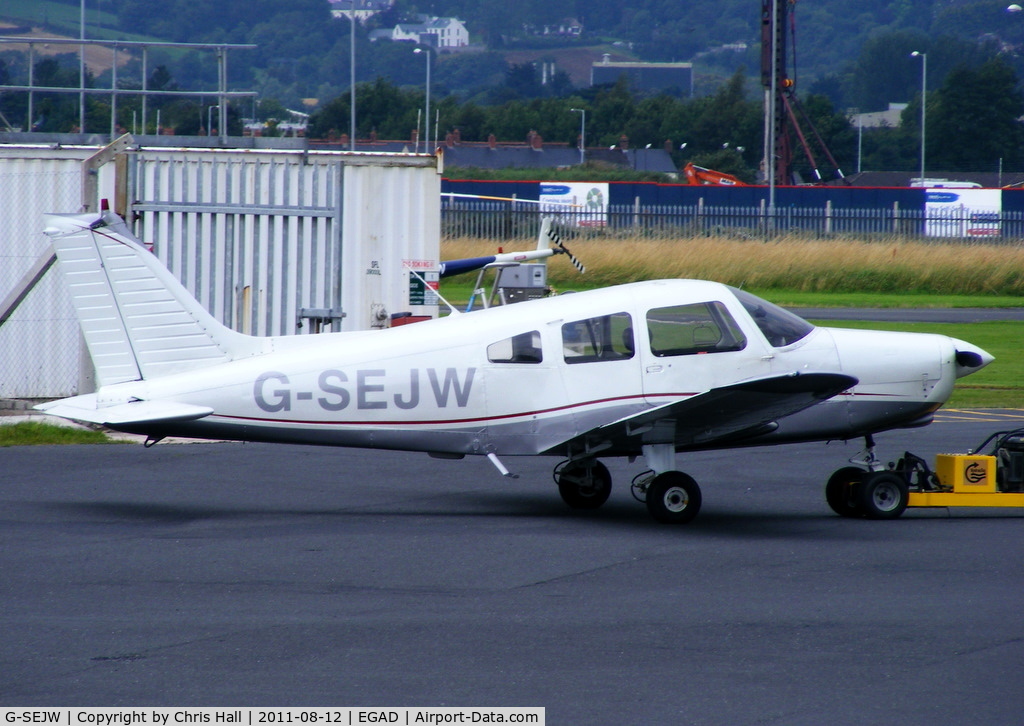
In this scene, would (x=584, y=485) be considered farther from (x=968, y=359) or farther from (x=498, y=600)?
(x=968, y=359)

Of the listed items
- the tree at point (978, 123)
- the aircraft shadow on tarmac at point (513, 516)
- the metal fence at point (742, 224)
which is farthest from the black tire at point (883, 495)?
the tree at point (978, 123)

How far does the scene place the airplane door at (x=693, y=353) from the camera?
1038 cm

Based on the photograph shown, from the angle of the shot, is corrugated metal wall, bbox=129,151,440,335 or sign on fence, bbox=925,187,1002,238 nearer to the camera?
corrugated metal wall, bbox=129,151,440,335

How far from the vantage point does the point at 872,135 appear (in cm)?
12156

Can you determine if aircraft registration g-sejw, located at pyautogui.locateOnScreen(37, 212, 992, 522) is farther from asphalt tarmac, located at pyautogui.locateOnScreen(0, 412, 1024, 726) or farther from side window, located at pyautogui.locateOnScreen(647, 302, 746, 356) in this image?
asphalt tarmac, located at pyautogui.locateOnScreen(0, 412, 1024, 726)

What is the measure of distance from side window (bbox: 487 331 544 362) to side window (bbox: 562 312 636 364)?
0.75ft

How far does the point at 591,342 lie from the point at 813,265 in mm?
29166

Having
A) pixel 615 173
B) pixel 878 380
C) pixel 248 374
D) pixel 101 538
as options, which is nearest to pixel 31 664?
pixel 101 538

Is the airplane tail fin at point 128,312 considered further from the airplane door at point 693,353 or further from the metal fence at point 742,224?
the metal fence at point 742,224

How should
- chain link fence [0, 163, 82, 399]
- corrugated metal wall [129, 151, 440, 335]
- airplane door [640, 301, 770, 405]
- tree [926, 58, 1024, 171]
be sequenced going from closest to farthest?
airplane door [640, 301, 770, 405], corrugated metal wall [129, 151, 440, 335], chain link fence [0, 163, 82, 399], tree [926, 58, 1024, 171]

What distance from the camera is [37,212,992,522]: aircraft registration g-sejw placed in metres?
10.3

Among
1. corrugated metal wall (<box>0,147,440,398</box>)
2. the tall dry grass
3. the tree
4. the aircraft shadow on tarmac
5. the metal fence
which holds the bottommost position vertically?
the aircraft shadow on tarmac

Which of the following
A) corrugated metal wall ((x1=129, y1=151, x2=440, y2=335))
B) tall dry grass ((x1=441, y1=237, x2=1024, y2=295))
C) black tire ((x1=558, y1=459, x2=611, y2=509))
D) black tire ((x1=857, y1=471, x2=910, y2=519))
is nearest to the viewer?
black tire ((x1=857, y1=471, x2=910, y2=519))
